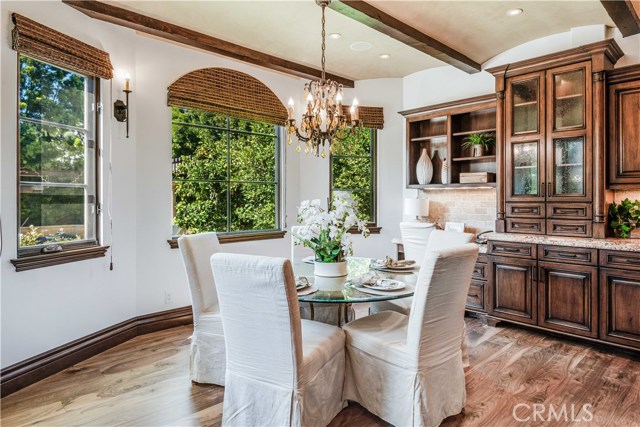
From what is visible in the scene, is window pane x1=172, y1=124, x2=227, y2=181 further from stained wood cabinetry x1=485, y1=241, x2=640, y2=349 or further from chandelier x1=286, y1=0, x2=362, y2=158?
stained wood cabinetry x1=485, y1=241, x2=640, y2=349

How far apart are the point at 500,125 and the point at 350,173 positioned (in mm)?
1859

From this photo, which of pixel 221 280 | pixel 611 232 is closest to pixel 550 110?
pixel 611 232

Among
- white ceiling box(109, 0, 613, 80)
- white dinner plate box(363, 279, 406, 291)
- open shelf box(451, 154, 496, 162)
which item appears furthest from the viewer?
open shelf box(451, 154, 496, 162)

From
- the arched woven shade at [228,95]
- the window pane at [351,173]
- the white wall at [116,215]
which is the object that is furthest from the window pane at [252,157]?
the window pane at [351,173]

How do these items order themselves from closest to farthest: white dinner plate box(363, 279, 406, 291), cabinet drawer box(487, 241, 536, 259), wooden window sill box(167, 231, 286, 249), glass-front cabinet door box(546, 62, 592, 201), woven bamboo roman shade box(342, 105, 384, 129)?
white dinner plate box(363, 279, 406, 291) → glass-front cabinet door box(546, 62, 592, 201) → cabinet drawer box(487, 241, 536, 259) → wooden window sill box(167, 231, 286, 249) → woven bamboo roman shade box(342, 105, 384, 129)

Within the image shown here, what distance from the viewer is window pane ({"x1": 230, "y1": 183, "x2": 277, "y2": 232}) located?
4.29 m

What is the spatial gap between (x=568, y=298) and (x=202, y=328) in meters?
2.97

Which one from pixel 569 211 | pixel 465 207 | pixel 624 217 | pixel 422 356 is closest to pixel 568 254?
pixel 569 211

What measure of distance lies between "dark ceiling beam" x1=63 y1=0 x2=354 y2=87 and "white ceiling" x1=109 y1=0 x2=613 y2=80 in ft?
0.21

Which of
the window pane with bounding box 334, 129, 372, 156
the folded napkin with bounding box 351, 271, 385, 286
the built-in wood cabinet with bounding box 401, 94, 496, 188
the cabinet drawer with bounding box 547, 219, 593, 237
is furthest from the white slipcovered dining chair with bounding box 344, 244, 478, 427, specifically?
the window pane with bounding box 334, 129, 372, 156

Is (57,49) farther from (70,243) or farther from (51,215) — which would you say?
(70,243)

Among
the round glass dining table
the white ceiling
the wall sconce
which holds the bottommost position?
the round glass dining table

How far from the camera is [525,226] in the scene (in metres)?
3.67

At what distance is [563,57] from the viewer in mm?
3357
